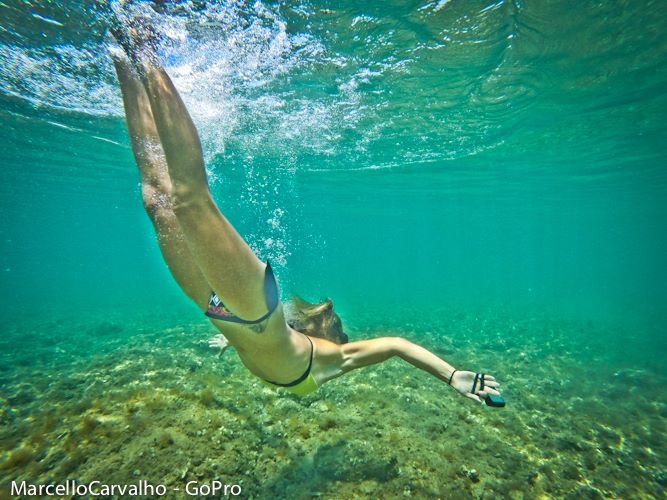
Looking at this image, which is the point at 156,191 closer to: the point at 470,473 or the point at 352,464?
the point at 352,464

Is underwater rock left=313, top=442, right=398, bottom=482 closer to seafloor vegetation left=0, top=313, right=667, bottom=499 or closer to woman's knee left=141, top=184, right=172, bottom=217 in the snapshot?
seafloor vegetation left=0, top=313, right=667, bottom=499

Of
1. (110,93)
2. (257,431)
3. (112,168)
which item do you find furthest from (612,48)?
(112,168)

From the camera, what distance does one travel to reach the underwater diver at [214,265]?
1.96 metres

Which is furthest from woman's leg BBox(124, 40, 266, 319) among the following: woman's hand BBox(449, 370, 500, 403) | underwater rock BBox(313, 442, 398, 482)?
underwater rock BBox(313, 442, 398, 482)

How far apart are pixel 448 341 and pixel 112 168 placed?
93.8 feet

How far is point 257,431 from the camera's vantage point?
5.14 metres

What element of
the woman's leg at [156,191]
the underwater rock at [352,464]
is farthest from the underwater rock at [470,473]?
the woman's leg at [156,191]

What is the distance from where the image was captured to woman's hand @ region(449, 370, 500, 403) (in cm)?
314

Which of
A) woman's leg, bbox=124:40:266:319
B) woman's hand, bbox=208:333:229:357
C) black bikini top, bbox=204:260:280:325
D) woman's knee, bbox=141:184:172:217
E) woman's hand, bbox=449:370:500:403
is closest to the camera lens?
woman's leg, bbox=124:40:266:319

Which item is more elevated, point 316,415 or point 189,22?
point 189,22

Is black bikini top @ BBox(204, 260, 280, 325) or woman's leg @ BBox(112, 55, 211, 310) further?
woman's leg @ BBox(112, 55, 211, 310)

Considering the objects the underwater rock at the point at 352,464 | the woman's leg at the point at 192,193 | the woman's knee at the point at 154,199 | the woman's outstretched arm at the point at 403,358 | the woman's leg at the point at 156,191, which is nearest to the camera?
the woman's leg at the point at 192,193

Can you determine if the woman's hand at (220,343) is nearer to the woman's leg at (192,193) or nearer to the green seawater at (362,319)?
the green seawater at (362,319)

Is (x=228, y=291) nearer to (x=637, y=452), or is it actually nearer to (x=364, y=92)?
(x=637, y=452)
